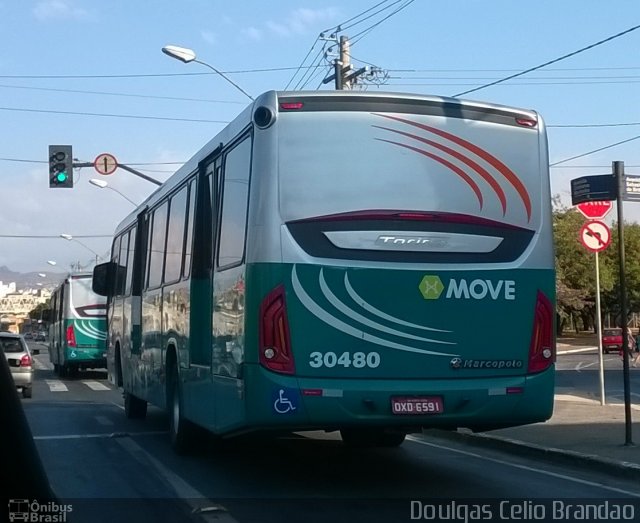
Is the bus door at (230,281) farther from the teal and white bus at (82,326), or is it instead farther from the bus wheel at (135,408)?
the teal and white bus at (82,326)

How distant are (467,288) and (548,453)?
3.52 metres

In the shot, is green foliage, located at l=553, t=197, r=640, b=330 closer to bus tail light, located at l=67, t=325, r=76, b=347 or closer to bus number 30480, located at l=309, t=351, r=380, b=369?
bus tail light, located at l=67, t=325, r=76, b=347

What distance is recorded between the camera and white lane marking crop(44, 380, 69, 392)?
26.4 m

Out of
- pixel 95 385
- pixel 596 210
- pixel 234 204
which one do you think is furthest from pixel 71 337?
pixel 234 204

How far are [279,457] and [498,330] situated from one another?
4050mm

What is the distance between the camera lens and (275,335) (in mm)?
8648

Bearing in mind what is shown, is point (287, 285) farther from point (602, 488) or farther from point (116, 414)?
point (116, 414)

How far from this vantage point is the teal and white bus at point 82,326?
3152 cm

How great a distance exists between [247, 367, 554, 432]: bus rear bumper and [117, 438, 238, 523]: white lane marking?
2.76 ft

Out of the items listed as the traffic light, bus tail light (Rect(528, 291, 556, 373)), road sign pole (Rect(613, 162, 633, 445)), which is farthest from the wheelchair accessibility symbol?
the traffic light

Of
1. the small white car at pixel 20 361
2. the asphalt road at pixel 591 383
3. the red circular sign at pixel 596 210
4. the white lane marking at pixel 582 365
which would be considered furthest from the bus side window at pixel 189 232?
the white lane marking at pixel 582 365

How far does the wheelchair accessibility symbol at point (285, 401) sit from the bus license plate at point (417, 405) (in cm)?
87

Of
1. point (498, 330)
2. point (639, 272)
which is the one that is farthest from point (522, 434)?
point (639, 272)

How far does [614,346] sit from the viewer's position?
55.1 meters
